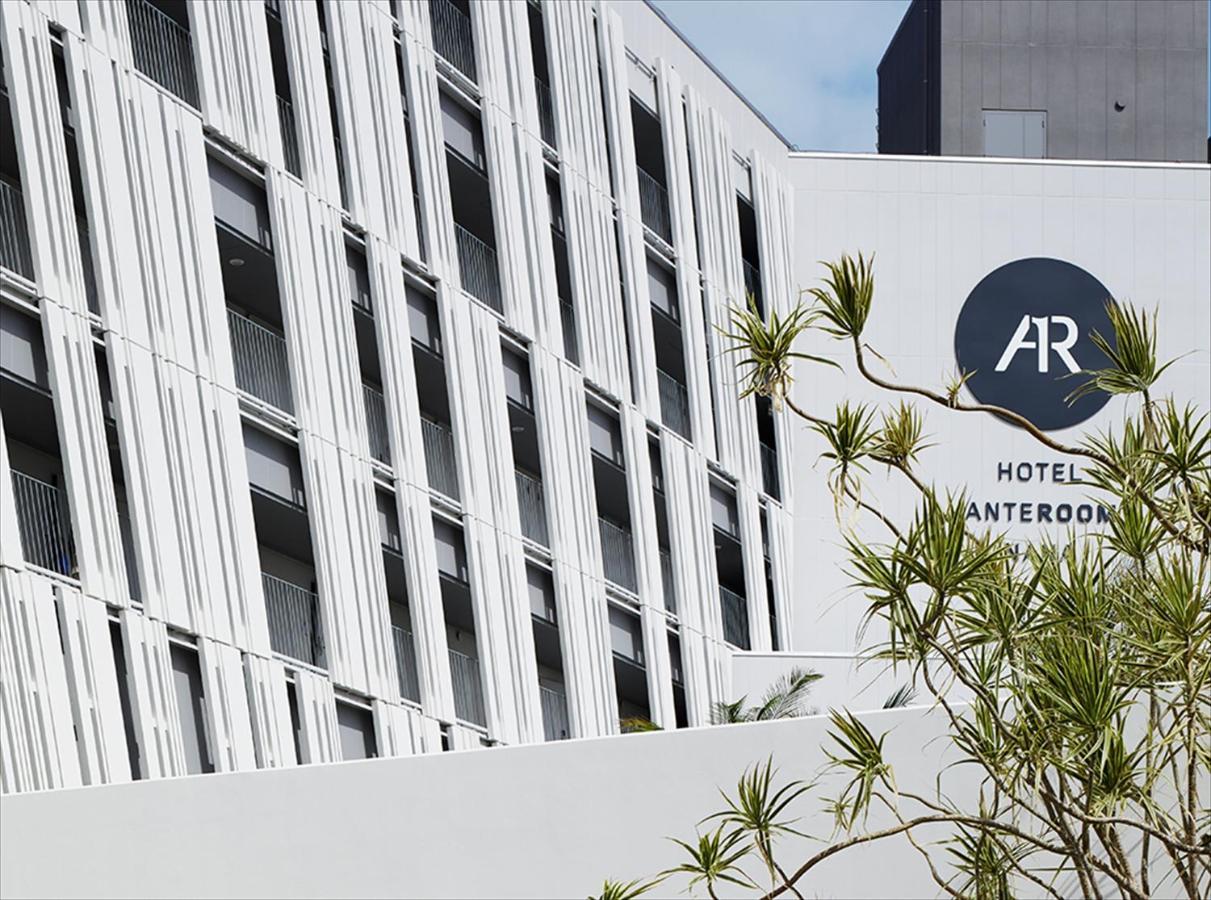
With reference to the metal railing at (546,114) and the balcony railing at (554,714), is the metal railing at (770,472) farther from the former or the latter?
the metal railing at (546,114)

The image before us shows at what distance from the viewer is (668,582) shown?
35.2 meters

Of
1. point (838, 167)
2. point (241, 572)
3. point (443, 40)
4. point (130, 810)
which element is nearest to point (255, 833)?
point (130, 810)

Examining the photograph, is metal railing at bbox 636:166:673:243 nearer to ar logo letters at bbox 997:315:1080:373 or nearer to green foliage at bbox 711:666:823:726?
ar logo letters at bbox 997:315:1080:373

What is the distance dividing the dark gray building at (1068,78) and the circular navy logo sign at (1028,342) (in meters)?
7.00

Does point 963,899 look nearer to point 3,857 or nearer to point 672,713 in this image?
point 3,857

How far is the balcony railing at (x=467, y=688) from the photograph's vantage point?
30.0 meters

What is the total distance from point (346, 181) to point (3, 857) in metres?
13.4

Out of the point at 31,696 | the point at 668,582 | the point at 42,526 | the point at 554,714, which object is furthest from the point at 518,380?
the point at 31,696

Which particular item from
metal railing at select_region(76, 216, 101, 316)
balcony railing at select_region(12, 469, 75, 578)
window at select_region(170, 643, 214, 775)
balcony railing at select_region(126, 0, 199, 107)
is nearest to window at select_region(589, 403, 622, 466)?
balcony railing at select_region(126, 0, 199, 107)

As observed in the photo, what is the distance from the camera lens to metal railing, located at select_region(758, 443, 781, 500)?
3856 cm

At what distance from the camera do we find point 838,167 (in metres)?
40.3

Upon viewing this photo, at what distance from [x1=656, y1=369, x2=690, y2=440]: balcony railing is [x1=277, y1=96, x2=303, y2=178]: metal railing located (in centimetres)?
963

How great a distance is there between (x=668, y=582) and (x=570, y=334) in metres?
4.60

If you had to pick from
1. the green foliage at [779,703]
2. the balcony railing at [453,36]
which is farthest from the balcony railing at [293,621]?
the balcony railing at [453,36]
